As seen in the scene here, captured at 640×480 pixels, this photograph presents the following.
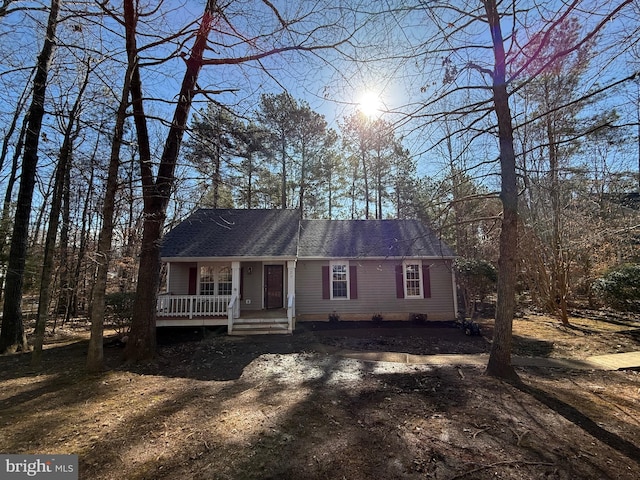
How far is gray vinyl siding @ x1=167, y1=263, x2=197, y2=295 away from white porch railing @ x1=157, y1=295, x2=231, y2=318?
3.65ft


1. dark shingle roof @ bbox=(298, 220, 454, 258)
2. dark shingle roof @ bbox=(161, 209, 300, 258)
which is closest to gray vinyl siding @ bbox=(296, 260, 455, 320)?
dark shingle roof @ bbox=(298, 220, 454, 258)

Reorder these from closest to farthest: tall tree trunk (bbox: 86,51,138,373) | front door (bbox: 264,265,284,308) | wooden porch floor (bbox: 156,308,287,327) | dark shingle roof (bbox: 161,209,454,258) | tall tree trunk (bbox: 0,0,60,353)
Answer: tall tree trunk (bbox: 86,51,138,373), tall tree trunk (bbox: 0,0,60,353), wooden porch floor (bbox: 156,308,287,327), dark shingle roof (bbox: 161,209,454,258), front door (bbox: 264,265,284,308)

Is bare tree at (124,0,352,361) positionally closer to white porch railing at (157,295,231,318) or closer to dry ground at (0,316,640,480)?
dry ground at (0,316,640,480)

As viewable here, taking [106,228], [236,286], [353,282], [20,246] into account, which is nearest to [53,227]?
[106,228]

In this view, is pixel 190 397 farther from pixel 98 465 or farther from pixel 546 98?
pixel 546 98

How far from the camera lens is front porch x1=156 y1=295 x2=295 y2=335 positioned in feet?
32.2

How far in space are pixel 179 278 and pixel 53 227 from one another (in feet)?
19.4

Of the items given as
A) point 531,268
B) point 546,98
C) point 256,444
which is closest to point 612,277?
point 531,268

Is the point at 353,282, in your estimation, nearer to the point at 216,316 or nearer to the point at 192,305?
the point at 216,316

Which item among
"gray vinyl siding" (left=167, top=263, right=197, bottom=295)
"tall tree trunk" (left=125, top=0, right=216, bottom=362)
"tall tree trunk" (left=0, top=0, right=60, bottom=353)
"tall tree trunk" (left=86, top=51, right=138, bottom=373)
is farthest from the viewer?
"gray vinyl siding" (left=167, top=263, right=197, bottom=295)

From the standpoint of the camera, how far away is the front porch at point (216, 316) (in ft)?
32.2

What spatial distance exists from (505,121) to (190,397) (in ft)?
22.2

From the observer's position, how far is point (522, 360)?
23.0 ft

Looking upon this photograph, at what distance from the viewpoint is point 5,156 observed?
12.6m
